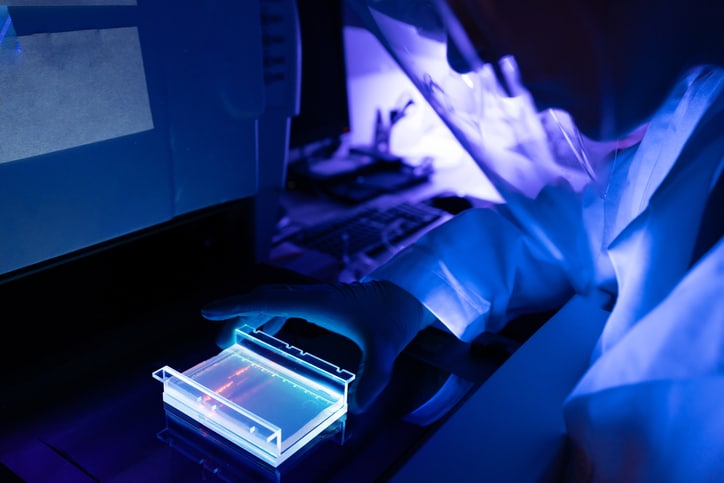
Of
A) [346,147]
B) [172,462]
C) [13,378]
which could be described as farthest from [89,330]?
[346,147]

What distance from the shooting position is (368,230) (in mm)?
1320

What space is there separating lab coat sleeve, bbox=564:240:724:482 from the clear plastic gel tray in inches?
9.4

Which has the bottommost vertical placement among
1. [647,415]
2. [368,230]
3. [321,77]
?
[368,230]

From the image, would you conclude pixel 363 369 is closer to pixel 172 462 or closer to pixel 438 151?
pixel 172 462

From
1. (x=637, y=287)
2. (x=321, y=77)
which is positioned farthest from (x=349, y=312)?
(x=321, y=77)

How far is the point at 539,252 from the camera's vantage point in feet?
→ 2.70

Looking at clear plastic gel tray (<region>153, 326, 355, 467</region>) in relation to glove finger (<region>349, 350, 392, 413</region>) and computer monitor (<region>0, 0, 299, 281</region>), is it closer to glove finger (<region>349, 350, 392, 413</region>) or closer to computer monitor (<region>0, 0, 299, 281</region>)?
glove finger (<region>349, 350, 392, 413</region>)

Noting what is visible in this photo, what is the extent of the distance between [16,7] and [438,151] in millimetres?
1578

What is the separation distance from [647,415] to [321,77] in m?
1.33

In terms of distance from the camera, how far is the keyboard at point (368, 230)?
123cm

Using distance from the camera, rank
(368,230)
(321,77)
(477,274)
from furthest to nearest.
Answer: (321,77), (368,230), (477,274)

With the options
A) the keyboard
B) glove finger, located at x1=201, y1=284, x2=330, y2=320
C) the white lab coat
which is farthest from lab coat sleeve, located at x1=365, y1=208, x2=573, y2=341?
the keyboard

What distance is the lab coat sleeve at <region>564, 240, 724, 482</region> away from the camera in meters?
0.50

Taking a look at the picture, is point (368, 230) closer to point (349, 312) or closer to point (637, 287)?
point (349, 312)
